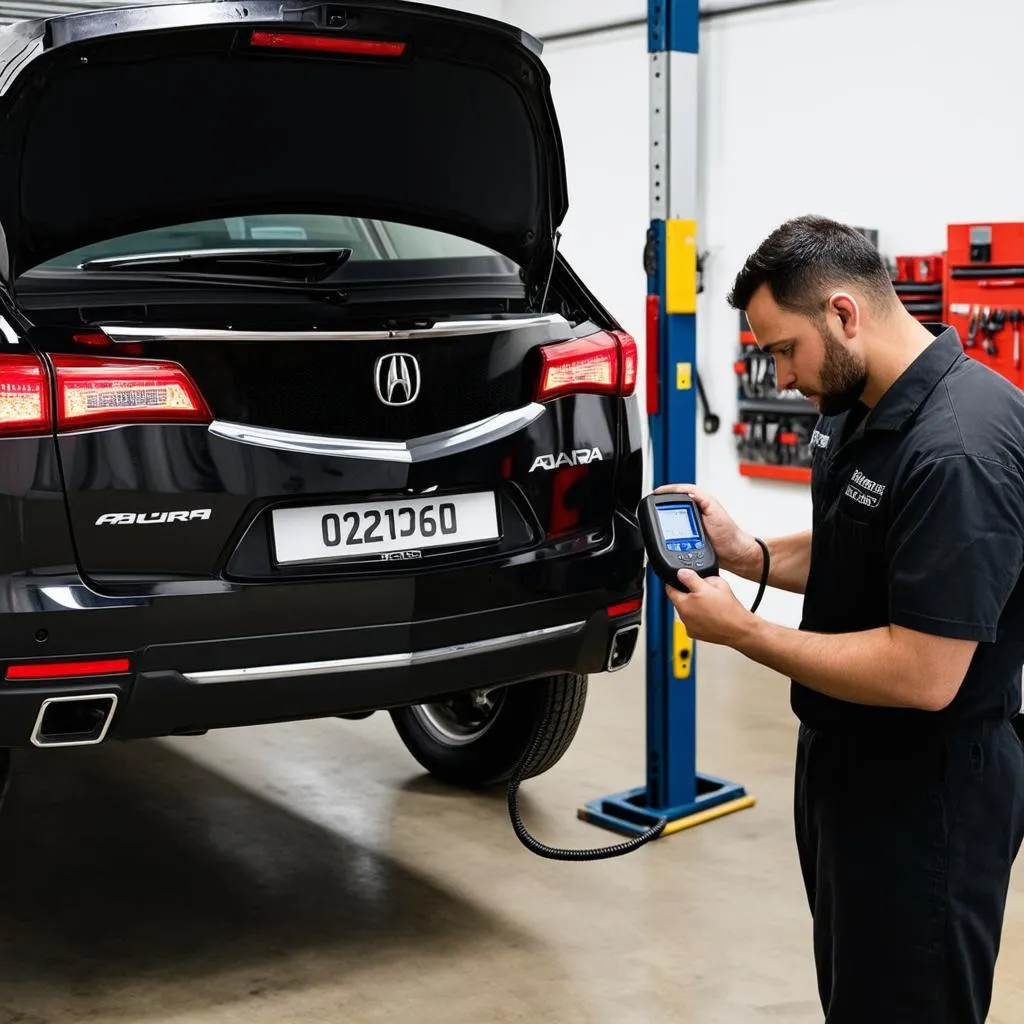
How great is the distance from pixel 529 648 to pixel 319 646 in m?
0.45

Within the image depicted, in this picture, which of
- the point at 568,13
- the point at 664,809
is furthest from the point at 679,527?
the point at 568,13

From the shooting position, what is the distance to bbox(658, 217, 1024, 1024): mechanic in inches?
75.2

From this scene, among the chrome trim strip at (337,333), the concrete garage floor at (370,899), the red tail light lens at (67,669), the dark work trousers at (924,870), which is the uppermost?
Answer: the chrome trim strip at (337,333)

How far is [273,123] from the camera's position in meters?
2.96

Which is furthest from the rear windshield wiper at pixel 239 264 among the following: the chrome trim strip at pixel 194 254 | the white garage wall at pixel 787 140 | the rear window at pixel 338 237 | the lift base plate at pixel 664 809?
the white garage wall at pixel 787 140

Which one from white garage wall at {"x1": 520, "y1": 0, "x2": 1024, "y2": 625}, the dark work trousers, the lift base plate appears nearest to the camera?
the dark work trousers

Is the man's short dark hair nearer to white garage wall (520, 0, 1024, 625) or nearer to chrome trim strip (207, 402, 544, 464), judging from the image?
chrome trim strip (207, 402, 544, 464)

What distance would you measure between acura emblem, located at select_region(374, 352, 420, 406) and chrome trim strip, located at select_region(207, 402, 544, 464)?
3.2 inches

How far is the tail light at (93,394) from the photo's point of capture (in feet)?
8.49

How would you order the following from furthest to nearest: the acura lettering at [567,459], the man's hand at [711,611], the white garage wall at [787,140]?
the white garage wall at [787,140] < the acura lettering at [567,459] < the man's hand at [711,611]

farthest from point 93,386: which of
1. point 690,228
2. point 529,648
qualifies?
point 690,228

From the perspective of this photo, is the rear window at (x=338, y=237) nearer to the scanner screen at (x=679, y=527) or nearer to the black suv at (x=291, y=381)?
the black suv at (x=291, y=381)

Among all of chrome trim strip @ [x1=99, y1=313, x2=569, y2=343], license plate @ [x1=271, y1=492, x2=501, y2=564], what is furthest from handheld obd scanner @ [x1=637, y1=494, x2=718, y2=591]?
chrome trim strip @ [x1=99, y1=313, x2=569, y2=343]

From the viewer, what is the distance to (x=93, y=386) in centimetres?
264
